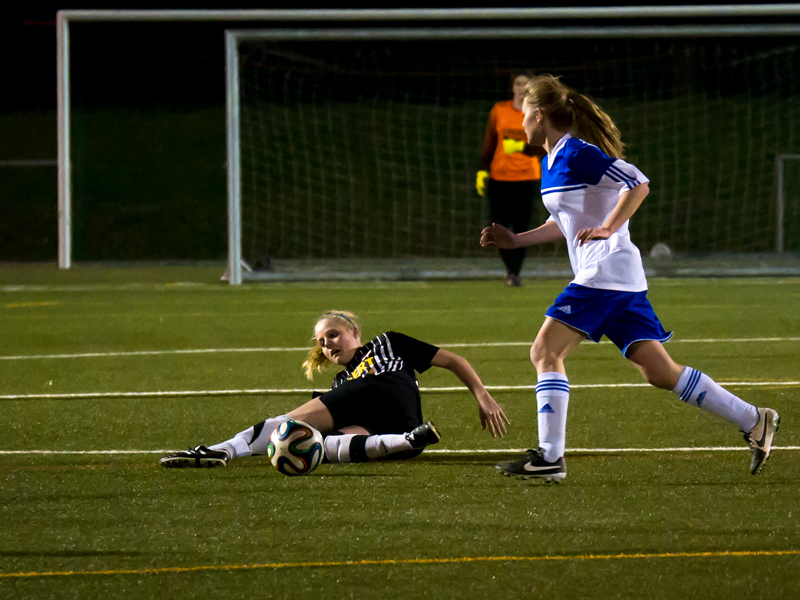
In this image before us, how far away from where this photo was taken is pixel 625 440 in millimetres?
4797

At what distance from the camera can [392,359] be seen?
469 centimetres

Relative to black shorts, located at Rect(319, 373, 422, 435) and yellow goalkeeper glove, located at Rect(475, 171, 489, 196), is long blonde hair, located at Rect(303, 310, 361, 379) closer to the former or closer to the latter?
black shorts, located at Rect(319, 373, 422, 435)

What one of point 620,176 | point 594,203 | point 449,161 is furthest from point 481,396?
point 449,161

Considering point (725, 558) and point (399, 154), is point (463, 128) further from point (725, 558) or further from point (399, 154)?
point (725, 558)

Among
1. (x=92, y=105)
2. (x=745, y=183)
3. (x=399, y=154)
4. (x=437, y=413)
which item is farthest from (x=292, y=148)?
(x=437, y=413)

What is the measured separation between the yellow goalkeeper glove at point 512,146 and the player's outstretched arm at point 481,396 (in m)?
7.91

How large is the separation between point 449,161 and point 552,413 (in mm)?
15447

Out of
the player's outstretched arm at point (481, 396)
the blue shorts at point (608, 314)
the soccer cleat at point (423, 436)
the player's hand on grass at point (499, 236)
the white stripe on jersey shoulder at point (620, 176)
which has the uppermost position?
the white stripe on jersey shoulder at point (620, 176)

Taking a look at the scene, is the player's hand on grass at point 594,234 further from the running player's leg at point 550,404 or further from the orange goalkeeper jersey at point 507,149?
the orange goalkeeper jersey at point 507,149

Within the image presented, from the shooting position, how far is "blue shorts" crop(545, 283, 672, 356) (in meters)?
4.12

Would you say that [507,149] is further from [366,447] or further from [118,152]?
[118,152]

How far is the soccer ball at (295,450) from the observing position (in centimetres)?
407

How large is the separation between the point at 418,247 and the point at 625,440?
14146mm

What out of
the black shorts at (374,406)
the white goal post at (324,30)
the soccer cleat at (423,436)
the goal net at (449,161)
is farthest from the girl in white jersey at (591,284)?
the goal net at (449,161)
